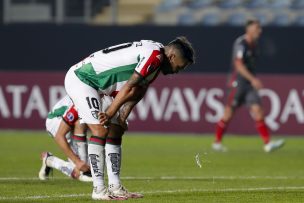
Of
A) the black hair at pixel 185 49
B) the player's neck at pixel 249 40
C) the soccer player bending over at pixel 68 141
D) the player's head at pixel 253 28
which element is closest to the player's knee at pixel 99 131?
the black hair at pixel 185 49

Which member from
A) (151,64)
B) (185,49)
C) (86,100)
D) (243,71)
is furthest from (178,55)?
(243,71)

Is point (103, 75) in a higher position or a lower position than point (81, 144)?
higher

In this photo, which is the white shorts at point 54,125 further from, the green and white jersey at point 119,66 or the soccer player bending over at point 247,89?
the soccer player bending over at point 247,89

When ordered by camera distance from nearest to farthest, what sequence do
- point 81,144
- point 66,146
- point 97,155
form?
point 97,155, point 66,146, point 81,144

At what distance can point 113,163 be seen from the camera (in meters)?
11.7

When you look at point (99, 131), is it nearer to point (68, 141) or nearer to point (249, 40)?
point (68, 141)

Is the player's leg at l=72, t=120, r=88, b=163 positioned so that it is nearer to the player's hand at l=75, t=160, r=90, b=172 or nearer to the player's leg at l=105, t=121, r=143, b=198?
the player's hand at l=75, t=160, r=90, b=172

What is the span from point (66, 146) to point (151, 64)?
2.98m

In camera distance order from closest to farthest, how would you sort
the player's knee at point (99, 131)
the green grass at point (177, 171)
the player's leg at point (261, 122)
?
the player's knee at point (99, 131) → the green grass at point (177, 171) → the player's leg at point (261, 122)

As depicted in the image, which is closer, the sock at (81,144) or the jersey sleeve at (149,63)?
the jersey sleeve at (149,63)

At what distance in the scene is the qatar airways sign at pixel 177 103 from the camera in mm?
24438

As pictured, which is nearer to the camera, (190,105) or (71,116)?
(71,116)

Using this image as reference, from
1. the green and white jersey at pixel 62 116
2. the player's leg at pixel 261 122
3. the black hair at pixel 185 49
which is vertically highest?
the black hair at pixel 185 49

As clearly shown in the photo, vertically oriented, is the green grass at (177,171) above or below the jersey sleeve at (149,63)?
below
